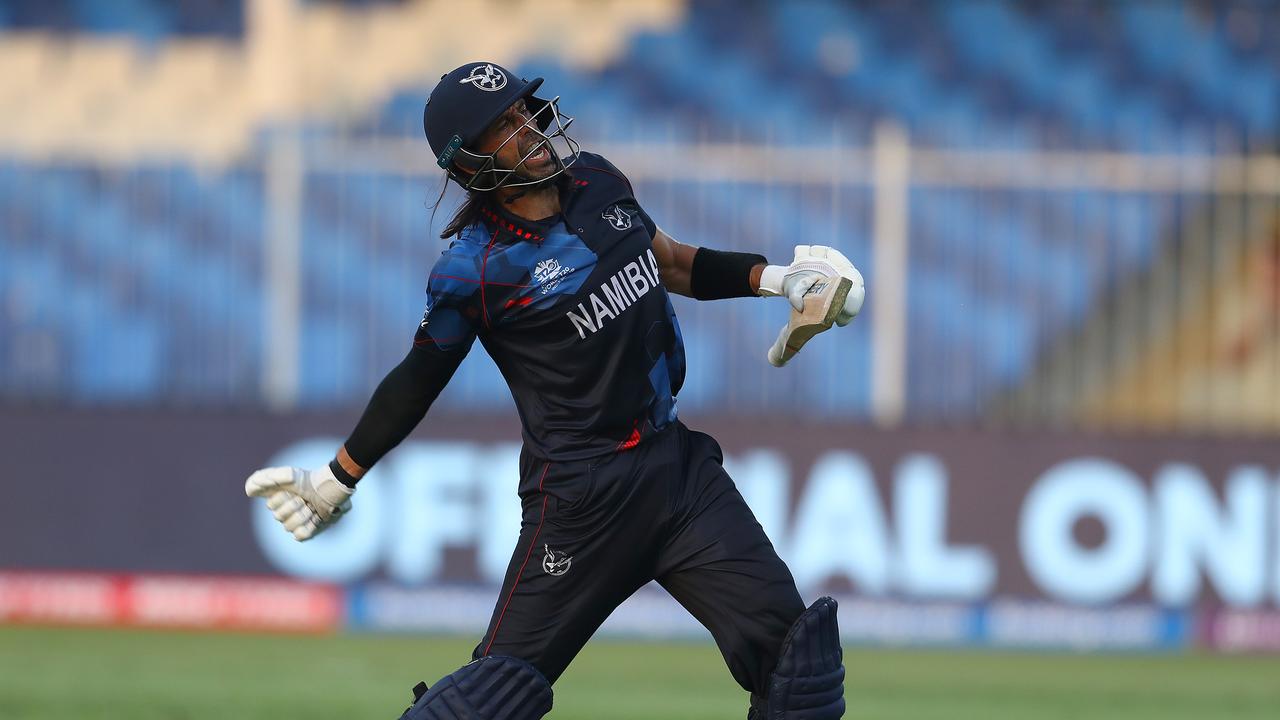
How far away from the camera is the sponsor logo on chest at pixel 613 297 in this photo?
4.72 meters

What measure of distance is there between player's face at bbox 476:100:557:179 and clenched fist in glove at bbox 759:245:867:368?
0.72 m

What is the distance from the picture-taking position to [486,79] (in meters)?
4.64

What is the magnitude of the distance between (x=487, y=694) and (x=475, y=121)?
144 centimetres

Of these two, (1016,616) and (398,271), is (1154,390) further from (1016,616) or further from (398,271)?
(398,271)

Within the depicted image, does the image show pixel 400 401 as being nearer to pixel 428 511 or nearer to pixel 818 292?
pixel 818 292

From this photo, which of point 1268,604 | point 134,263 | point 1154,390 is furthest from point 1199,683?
point 134,263

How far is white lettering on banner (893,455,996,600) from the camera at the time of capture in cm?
1023

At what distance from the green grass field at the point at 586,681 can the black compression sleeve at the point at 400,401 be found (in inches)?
109

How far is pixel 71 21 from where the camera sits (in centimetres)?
1448

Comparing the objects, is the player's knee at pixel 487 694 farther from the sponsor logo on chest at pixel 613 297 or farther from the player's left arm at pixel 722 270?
the player's left arm at pixel 722 270

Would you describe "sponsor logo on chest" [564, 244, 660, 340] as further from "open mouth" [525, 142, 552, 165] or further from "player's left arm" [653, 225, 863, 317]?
"open mouth" [525, 142, 552, 165]

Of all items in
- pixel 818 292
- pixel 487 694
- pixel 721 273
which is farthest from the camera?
pixel 721 273

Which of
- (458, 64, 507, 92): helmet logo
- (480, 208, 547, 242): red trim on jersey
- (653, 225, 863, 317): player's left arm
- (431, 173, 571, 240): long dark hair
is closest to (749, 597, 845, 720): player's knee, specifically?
(653, 225, 863, 317): player's left arm

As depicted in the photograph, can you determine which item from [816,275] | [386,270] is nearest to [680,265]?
[816,275]
